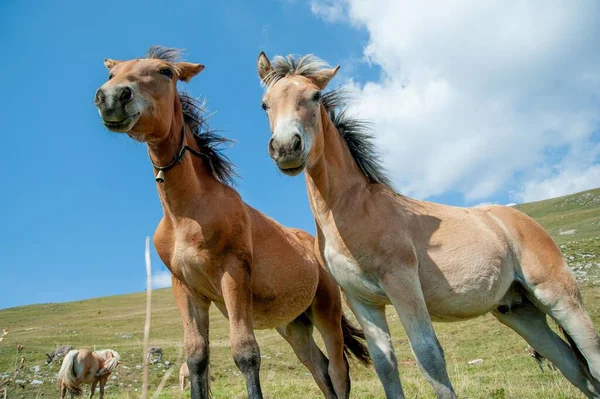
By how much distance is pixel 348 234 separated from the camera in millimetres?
4648

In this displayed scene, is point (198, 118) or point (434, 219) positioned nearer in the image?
point (434, 219)

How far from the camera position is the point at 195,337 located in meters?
5.25

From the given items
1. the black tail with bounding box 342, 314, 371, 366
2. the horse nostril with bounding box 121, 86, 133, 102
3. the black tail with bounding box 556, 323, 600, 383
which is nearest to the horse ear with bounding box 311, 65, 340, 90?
the horse nostril with bounding box 121, 86, 133, 102

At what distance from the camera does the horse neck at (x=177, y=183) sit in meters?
5.36

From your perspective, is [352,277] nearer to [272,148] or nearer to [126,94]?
[272,148]

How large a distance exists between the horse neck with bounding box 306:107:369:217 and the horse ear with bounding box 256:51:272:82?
0.90 meters

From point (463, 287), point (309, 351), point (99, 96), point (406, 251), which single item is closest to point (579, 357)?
point (463, 287)

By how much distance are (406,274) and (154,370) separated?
18130 mm

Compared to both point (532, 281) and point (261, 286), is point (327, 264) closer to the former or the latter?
point (261, 286)

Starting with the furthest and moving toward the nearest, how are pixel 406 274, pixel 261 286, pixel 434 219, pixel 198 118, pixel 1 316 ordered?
pixel 1 316
pixel 198 118
pixel 261 286
pixel 434 219
pixel 406 274

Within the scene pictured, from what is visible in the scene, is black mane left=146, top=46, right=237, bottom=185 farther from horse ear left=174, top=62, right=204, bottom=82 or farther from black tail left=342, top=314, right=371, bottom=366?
black tail left=342, top=314, right=371, bottom=366

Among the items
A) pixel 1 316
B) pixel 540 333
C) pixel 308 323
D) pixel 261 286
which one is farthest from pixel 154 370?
pixel 1 316

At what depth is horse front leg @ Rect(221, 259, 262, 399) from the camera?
4.69 m

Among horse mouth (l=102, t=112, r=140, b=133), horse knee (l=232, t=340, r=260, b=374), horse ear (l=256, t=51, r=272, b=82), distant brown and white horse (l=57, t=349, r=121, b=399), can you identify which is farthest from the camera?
distant brown and white horse (l=57, t=349, r=121, b=399)
